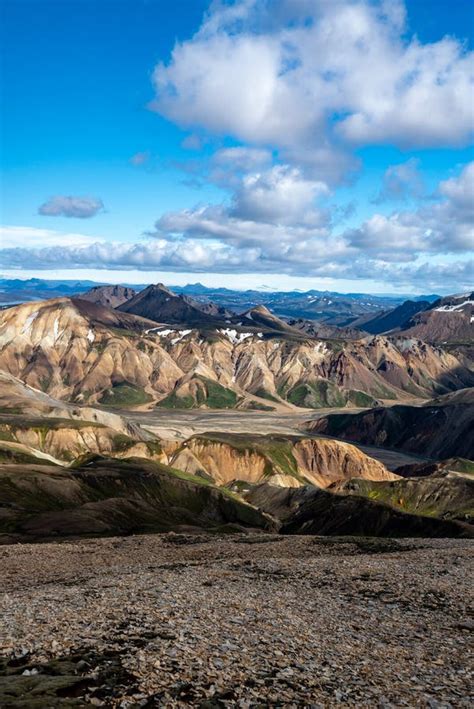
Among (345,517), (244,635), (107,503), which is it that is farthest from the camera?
(345,517)

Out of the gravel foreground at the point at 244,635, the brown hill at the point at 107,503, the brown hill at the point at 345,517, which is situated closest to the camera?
the gravel foreground at the point at 244,635

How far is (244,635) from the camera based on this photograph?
27172 millimetres

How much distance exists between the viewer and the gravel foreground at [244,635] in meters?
20.3

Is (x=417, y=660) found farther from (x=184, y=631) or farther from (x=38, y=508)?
(x=38, y=508)

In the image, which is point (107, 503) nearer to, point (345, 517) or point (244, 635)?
point (345, 517)

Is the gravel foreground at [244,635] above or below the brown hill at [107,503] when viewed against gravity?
above

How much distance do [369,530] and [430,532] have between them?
17.5 meters

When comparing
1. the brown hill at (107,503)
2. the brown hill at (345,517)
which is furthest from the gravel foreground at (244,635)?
the brown hill at (345,517)

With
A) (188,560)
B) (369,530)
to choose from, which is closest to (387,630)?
(188,560)

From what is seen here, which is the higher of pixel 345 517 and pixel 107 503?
pixel 107 503

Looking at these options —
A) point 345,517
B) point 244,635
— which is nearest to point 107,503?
point 345,517

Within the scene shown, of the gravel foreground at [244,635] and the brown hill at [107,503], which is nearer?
the gravel foreground at [244,635]

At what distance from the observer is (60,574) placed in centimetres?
5284

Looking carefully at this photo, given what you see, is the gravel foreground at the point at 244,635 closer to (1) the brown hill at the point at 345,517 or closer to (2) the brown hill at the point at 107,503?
(2) the brown hill at the point at 107,503
